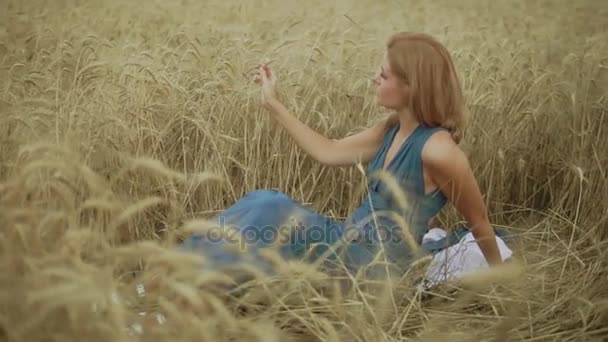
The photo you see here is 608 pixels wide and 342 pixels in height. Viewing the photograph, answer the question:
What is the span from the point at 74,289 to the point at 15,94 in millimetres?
1769

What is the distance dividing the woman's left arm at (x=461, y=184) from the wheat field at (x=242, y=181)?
109mm

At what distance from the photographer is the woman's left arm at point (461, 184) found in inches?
66.4

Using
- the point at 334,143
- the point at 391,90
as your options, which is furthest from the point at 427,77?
the point at 334,143

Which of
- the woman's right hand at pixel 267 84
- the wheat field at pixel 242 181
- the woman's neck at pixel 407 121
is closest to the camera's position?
the wheat field at pixel 242 181

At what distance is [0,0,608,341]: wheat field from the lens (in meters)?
1.02

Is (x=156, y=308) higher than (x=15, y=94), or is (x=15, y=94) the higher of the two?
(x=15, y=94)

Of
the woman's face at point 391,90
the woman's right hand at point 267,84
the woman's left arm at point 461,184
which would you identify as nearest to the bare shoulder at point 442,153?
the woman's left arm at point 461,184

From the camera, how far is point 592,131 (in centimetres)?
232

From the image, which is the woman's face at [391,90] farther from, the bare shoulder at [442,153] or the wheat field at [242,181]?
the wheat field at [242,181]

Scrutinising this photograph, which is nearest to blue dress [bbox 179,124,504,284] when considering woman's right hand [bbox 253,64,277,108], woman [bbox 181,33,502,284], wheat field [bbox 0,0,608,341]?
woman [bbox 181,33,502,284]

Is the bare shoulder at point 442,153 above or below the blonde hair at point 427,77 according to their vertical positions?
below

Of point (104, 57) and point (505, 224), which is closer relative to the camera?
point (505, 224)

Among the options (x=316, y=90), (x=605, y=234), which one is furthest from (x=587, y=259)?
(x=316, y=90)

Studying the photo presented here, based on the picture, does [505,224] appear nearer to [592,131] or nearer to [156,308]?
[592,131]
